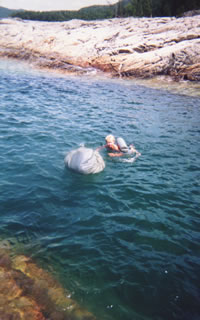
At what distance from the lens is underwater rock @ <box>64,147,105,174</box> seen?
725 cm

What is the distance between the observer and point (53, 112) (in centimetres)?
1366

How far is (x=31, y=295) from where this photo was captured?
4.01m

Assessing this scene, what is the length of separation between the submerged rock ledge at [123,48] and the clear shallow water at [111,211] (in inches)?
624

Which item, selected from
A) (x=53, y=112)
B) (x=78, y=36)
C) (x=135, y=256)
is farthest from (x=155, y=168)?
(x=78, y=36)

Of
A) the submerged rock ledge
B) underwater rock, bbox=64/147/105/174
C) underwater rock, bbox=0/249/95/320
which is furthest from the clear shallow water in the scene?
the submerged rock ledge

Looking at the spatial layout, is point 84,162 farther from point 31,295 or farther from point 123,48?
point 123,48

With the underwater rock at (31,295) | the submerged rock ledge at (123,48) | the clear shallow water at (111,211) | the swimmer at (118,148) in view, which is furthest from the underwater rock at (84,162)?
the submerged rock ledge at (123,48)

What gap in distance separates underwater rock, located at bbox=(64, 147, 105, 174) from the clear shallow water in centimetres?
34

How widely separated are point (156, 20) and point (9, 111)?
32124 mm

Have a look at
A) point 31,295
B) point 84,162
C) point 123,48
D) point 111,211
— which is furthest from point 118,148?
point 123,48

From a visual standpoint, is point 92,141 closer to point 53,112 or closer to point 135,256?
point 53,112

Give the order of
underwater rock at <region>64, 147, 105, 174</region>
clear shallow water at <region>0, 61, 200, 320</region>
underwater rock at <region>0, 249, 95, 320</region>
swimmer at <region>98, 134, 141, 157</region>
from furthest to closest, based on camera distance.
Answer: swimmer at <region>98, 134, 141, 157</region>, underwater rock at <region>64, 147, 105, 174</region>, clear shallow water at <region>0, 61, 200, 320</region>, underwater rock at <region>0, 249, 95, 320</region>

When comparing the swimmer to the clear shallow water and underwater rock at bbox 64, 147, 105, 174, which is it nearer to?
the clear shallow water

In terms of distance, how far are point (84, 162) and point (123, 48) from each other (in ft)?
85.0
